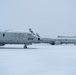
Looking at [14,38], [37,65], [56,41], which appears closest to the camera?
[37,65]

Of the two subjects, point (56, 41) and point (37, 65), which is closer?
point (37, 65)

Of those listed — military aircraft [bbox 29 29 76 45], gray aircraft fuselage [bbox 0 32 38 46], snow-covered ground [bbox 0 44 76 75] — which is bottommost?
military aircraft [bbox 29 29 76 45]

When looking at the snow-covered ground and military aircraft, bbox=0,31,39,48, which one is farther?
military aircraft, bbox=0,31,39,48

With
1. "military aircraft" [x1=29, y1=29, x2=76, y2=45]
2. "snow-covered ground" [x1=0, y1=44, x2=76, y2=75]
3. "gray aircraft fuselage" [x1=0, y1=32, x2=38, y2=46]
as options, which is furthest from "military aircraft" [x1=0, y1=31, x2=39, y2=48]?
"military aircraft" [x1=29, y1=29, x2=76, y2=45]

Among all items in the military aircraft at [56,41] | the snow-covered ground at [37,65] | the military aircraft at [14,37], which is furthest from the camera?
the military aircraft at [56,41]

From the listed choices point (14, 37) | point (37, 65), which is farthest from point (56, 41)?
point (37, 65)

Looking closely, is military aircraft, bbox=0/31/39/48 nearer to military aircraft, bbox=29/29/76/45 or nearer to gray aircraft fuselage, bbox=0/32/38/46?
gray aircraft fuselage, bbox=0/32/38/46

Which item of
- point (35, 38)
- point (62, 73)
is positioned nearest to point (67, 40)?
point (35, 38)

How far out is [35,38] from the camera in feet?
71.9

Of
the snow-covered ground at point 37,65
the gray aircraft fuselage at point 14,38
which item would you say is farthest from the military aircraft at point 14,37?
the snow-covered ground at point 37,65

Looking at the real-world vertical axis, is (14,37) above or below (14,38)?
above

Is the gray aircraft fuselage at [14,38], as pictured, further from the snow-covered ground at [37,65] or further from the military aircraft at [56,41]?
the military aircraft at [56,41]

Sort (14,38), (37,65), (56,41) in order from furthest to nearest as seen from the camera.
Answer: (56,41) → (14,38) → (37,65)

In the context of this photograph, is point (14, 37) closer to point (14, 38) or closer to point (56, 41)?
point (14, 38)
